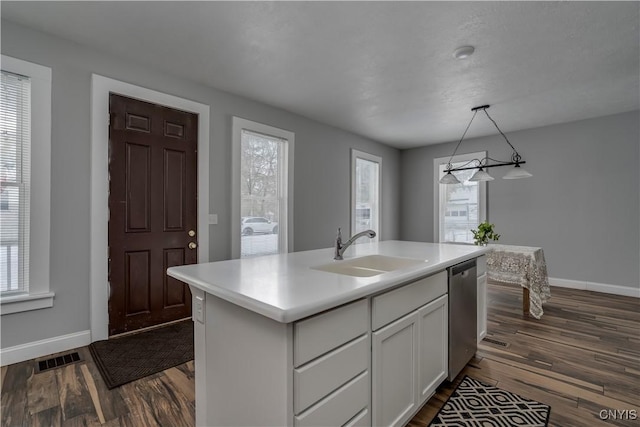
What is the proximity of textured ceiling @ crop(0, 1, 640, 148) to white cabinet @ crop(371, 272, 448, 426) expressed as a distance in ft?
6.18

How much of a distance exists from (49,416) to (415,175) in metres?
6.14

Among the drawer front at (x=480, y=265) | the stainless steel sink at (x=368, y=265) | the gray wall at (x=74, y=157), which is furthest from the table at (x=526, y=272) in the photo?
the gray wall at (x=74, y=157)

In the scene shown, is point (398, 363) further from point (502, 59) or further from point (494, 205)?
point (494, 205)

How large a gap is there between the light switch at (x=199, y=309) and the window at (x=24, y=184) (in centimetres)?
179

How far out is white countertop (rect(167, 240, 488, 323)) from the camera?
102cm

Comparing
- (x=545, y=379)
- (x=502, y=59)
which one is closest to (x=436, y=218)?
(x=502, y=59)

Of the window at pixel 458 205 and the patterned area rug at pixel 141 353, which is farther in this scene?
the window at pixel 458 205

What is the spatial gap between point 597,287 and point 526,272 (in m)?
2.04

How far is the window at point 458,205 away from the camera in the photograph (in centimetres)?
546

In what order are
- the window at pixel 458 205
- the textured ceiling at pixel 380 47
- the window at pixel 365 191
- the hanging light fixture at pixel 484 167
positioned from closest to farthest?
the textured ceiling at pixel 380 47, the hanging light fixture at pixel 484 167, the window at pixel 365 191, the window at pixel 458 205

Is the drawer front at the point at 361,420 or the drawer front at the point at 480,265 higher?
the drawer front at the point at 480,265

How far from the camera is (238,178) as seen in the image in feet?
11.6

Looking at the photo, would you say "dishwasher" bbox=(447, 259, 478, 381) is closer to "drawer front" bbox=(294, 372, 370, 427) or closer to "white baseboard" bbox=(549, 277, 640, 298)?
"drawer front" bbox=(294, 372, 370, 427)

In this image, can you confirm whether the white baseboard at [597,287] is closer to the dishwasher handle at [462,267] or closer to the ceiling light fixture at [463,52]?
the dishwasher handle at [462,267]
